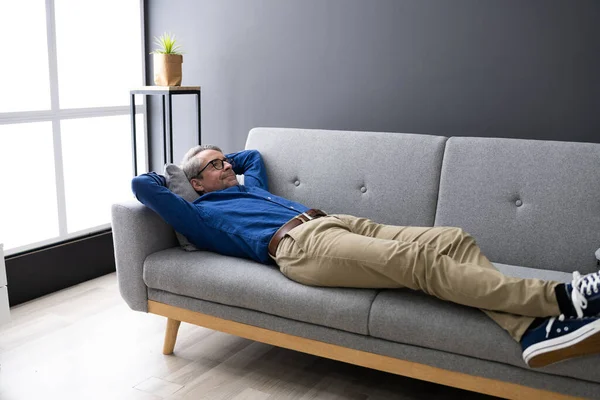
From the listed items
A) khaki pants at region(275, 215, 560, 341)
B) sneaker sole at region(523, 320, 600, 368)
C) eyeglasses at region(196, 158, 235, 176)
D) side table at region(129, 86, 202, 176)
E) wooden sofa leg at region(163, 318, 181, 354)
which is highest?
side table at region(129, 86, 202, 176)

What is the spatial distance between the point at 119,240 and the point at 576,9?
Answer: 2.19m

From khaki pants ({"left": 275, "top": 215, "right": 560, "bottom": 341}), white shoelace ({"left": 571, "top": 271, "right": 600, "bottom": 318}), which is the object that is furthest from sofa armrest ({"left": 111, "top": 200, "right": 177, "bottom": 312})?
white shoelace ({"left": 571, "top": 271, "right": 600, "bottom": 318})

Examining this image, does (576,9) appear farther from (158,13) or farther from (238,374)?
(158,13)

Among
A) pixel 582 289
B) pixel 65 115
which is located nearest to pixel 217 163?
pixel 65 115

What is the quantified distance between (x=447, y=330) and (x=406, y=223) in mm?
757

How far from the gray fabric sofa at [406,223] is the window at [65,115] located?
100 cm

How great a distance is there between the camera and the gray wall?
2777 mm

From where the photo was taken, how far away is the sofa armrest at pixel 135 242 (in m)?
2.44

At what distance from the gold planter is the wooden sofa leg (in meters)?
1.45

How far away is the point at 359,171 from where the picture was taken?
273 cm

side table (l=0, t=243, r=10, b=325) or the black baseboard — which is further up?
side table (l=0, t=243, r=10, b=325)

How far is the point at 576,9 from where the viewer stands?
2.71 meters

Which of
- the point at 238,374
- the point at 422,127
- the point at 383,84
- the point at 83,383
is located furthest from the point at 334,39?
the point at 83,383

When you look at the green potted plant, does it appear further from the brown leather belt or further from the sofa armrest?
the brown leather belt
